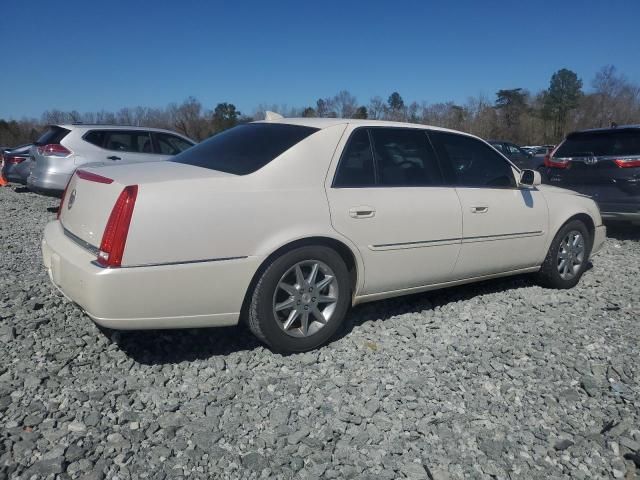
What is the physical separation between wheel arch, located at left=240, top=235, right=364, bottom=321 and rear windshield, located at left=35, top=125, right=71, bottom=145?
7.16m

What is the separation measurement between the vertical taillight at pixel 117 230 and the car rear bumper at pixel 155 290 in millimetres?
63

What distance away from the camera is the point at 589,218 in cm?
537

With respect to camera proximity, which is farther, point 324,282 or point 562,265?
point 562,265

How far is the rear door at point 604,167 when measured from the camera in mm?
6969

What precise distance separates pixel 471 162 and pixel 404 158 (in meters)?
0.78

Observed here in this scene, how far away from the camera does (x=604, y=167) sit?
23.6ft

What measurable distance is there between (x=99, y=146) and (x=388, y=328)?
6.99 m

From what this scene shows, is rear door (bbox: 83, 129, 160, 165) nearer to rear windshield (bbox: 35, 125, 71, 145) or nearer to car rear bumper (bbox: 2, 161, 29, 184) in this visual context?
rear windshield (bbox: 35, 125, 71, 145)

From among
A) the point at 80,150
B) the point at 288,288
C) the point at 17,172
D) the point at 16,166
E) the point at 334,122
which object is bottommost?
the point at 17,172

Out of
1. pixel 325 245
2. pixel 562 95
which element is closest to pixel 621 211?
Answer: pixel 325 245

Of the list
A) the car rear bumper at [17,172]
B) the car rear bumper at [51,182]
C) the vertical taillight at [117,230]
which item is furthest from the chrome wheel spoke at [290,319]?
the car rear bumper at [17,172]

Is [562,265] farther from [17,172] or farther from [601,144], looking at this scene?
[17,172]

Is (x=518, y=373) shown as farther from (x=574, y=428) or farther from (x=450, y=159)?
(x=450, y=159)

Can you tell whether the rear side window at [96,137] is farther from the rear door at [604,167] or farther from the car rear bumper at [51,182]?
the rear door at [604,167]
